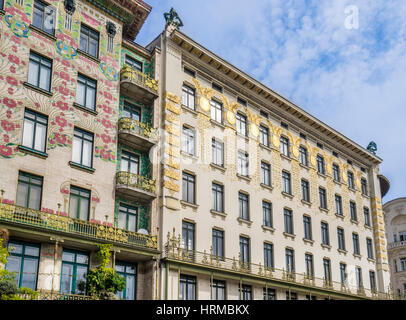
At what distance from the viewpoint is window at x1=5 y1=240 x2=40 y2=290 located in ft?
83.4

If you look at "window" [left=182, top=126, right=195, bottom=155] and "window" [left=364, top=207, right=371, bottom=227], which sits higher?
"window" [left=182, top=126, right=195, bottom=155]

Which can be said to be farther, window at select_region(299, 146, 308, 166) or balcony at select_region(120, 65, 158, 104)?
window at select_region(299, 146, 308, 166)

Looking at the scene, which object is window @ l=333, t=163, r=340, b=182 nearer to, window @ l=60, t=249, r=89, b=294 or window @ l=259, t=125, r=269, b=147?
window @ l=259, t=125, r=269, b=147

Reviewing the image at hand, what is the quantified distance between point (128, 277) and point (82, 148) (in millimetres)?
7823

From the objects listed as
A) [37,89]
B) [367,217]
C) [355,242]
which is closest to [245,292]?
[355,242]

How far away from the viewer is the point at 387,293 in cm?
4906

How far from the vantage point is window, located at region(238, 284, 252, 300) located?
35403mm

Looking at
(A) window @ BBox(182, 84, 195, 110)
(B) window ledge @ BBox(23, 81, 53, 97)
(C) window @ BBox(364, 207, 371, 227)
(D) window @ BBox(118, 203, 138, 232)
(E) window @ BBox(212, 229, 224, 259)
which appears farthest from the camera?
(C) window @ BBox(364, 207, 371, 227)

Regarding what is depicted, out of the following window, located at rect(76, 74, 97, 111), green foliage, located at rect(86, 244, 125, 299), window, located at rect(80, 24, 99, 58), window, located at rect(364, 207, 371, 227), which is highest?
window, located at rect(80, 24, 99, 58)

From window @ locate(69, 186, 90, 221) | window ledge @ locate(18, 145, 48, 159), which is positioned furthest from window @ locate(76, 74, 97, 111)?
window @ locate(69, 186, 90, 221)

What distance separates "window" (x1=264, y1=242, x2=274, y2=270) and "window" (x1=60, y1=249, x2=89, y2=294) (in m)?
14.8

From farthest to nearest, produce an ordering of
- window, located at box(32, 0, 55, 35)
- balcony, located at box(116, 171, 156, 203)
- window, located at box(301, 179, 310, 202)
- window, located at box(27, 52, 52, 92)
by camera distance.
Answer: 1. window, located at box(301, 179, 310, 202)
2. balcony, located at box(116, 171, 156, 203)
3. window, located at box(32, 0, 55, 35)
4. window, located at box(27, 52, 52, 92)

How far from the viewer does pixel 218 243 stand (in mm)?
35469
